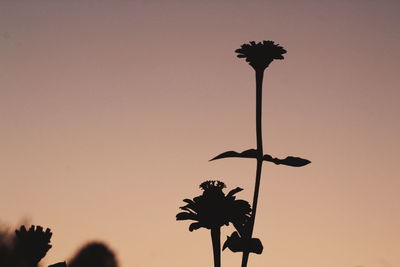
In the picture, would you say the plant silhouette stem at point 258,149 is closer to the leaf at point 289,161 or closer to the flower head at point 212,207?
the leaf at point 289,161

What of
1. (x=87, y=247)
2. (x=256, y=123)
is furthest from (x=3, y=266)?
(x=87, y=247)

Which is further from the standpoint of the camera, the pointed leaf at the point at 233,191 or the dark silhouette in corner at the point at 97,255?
the dark silhouette in corner at the point at 97,255

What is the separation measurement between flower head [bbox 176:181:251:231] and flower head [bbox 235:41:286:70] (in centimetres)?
420

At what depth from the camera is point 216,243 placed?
45.5 ft

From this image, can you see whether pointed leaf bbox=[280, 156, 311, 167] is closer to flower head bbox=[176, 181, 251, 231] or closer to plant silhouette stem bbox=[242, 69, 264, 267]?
plant silhouette stem bbox=[242, 69, 264, 267]

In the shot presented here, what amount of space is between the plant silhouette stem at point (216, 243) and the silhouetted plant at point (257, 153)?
1637 mm

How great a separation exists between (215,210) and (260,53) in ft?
19.5

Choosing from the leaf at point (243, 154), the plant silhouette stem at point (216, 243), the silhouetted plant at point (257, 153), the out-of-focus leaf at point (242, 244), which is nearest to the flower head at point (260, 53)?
the silhouetted plant at point (257, 153)

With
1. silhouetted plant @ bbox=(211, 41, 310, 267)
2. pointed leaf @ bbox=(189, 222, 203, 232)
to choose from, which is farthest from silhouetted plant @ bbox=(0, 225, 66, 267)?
pointed leaf @ bbox=(189, 222, 203, 232)

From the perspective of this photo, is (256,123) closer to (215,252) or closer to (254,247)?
(254,247)

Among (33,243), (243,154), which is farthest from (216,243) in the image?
(33,243)

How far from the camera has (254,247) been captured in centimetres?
1070

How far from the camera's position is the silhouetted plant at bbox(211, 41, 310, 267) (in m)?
9.94

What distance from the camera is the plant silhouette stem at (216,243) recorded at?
43.2 feet
